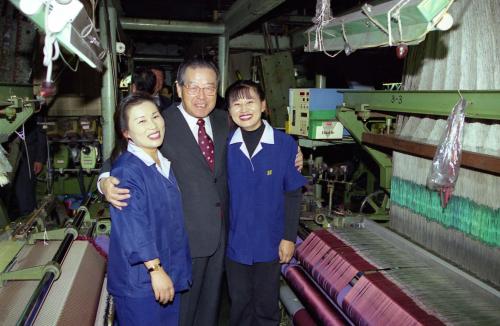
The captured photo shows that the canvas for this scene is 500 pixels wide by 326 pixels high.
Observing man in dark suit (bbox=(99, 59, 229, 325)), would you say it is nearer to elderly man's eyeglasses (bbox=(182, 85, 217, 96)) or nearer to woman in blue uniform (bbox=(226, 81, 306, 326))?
elderly man's eyeglasses (bbox=(182, 85, 217, 96))

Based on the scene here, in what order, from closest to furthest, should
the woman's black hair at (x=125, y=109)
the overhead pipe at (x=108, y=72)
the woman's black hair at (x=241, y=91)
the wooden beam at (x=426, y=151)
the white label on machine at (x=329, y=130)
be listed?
the wooden beam at (x=426, y=151)
the woman's black hair at (x=125, y=109)
the woman's black hair at (x=241, y=91)
the white label on machine at (x=329, y=130)
the overhead pipe at (x=108, y=72)

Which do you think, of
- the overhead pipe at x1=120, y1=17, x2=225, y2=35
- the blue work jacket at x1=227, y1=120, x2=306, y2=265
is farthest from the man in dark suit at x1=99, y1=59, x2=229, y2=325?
the overhead pipe at x1=120, y1=17, x2=225, y2=35

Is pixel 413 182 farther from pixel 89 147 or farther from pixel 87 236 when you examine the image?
pixel 89 147

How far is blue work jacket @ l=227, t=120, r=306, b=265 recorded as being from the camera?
8.93 feet

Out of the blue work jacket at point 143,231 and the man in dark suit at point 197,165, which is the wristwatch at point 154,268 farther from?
the man in dark suit at point 197,165

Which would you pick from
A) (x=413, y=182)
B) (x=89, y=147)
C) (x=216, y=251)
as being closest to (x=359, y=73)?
(x=413, y=182)

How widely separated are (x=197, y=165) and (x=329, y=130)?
159 cm

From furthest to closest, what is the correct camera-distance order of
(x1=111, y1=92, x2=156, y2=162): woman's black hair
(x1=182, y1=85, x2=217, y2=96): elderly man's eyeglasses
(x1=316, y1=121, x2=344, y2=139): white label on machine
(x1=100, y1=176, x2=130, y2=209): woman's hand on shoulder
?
(x1=316, y1=121, x2=344, y2=139): white label on machine, (x1=182, y1=85, x2=217, y2=96): elderly man's eyeglasses, (x1=111, y1=92, x2=156, y2=162): woman's black hair, (x1=100, y1=176, x2=130, y2=209): woman's hand on shoulder

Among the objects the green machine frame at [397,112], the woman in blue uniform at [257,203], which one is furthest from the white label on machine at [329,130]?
the woman in blue uniform at [257,203]

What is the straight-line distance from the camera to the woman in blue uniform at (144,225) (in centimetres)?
205

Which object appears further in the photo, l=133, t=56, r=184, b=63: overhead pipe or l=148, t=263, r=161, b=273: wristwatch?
l=133, t=56, r=184, b=63: overhead pipe

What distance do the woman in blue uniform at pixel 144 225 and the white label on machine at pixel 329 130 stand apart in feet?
5.76

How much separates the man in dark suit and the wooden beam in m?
1.18

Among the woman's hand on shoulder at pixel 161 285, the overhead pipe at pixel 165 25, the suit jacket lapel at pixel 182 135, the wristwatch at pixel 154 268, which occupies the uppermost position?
the overhead pipe at pixel 165 25
